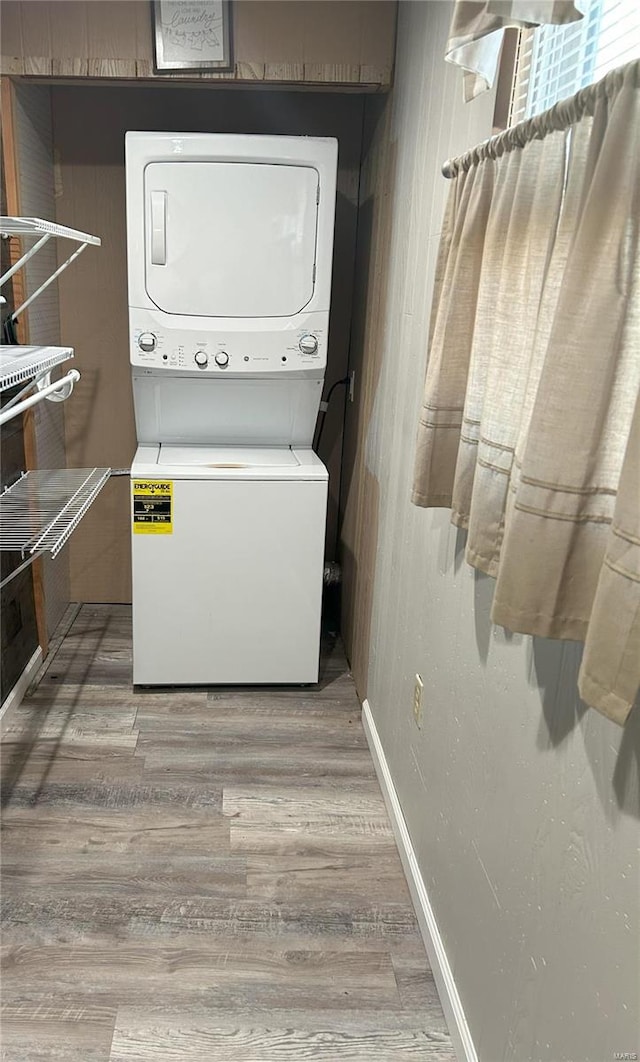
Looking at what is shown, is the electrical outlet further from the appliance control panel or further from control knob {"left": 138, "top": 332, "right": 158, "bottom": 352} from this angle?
control knob {"left": 138, "top": 332, "right": 158, "bottom": 352}

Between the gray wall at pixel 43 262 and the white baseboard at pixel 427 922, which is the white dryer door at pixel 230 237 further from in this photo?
the white baseboard at pixel 427 922

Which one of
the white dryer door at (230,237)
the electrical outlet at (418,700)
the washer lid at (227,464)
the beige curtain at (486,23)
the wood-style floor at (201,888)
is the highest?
the beige curtain at (486,23)

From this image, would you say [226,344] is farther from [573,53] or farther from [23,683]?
[573,53]

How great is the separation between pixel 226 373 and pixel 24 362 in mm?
993

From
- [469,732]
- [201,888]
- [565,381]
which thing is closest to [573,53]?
[565,381]

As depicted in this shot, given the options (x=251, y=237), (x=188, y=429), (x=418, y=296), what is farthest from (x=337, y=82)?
(x=188, y=429)

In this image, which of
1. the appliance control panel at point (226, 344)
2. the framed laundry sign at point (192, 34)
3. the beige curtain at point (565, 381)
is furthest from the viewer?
the appliance control panel at point (226, 344)

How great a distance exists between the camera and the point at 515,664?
127 centimetres

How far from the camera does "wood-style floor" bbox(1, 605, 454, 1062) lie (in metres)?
1.54

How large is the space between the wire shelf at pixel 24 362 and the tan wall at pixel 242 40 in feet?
3.04

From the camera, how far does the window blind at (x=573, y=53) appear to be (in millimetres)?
1093

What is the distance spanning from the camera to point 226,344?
8.51ft

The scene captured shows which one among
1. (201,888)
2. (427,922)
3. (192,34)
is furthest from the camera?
(192,34)

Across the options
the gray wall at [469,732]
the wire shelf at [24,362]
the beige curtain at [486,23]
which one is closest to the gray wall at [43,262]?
the wire shelf at [24,362]
